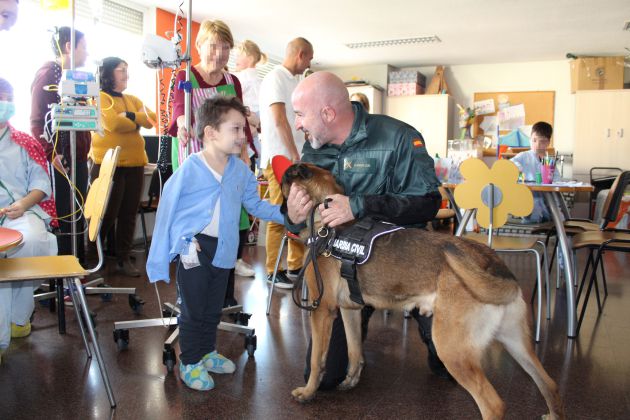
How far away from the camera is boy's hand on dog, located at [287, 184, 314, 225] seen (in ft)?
6.40

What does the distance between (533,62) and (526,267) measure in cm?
665

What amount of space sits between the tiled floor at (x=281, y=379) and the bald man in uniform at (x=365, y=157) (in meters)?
0.30

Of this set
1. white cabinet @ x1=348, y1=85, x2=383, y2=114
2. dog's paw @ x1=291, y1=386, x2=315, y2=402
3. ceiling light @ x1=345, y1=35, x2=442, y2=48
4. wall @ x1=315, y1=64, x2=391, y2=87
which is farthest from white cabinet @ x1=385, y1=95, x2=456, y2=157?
dog's paw @ x1=291, y1=386, x2=315, y2=402

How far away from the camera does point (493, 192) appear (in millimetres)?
3051

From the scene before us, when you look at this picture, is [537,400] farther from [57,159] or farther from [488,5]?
[488,5]

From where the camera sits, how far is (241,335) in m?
2.98

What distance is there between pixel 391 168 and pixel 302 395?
3.20ft

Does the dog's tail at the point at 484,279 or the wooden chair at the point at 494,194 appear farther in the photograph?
the wooden chair at the point at 494,194

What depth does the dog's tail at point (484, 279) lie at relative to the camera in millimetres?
1686

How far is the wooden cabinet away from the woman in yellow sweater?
7785mm

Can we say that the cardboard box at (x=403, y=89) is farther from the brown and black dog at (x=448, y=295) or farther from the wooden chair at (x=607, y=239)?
the brown and black dog at (x=448, y=295)

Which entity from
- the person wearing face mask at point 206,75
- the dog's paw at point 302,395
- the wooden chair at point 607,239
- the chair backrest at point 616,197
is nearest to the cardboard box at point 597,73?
the wooden chair at point 607,239

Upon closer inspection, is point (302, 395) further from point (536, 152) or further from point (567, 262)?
point (536, 152)

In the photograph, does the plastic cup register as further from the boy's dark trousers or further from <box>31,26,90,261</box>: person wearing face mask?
<box>31,26,90,261</box>: person wearing face mask
